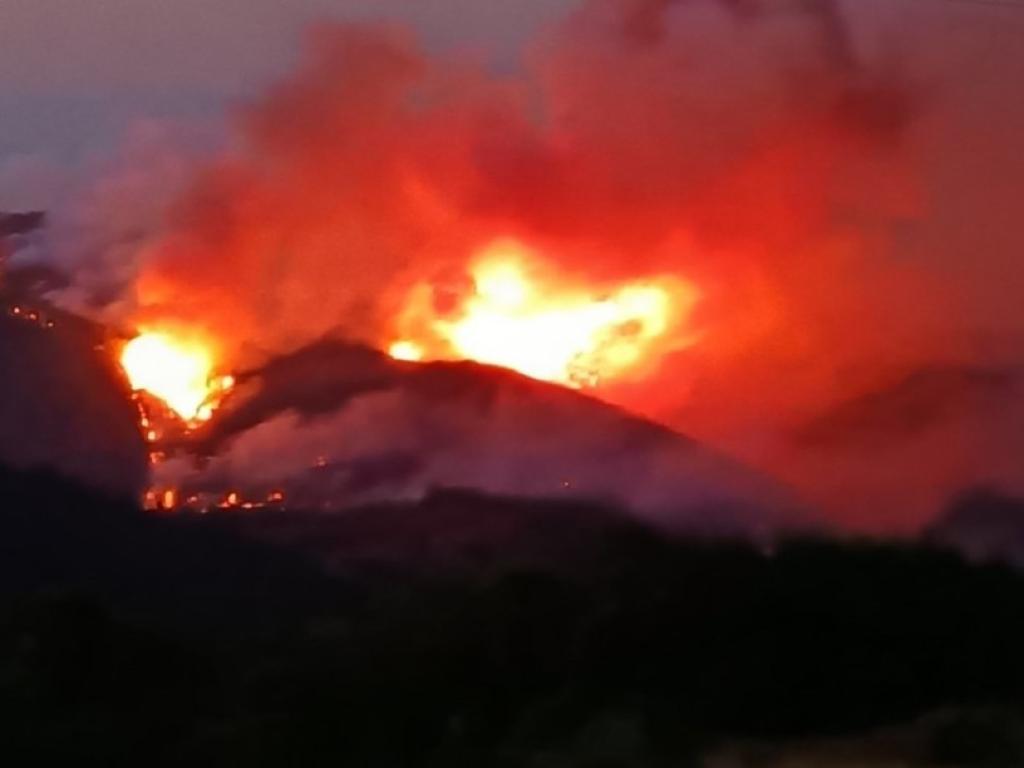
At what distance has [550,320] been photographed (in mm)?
1512

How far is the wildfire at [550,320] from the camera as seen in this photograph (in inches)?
59.0

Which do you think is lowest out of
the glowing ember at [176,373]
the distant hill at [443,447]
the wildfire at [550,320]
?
the distant hill at [443,447]

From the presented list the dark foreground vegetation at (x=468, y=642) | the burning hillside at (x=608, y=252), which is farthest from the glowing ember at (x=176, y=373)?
the dark foreground vegetation at (x=468, y=642)

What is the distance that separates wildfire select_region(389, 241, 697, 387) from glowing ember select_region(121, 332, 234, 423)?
0.24 meters

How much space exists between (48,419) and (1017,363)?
→ 1.07m

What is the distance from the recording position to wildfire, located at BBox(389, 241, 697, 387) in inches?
59.0

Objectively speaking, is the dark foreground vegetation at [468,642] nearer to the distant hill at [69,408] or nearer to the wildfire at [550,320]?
the distant hill at [69,408]

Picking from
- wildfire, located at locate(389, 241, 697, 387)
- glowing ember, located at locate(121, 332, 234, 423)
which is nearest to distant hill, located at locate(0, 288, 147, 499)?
glowing ember, located at locate(121, 332, 234, 423)

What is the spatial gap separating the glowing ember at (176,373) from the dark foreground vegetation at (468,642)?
124 mm

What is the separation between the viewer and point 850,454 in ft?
4.89

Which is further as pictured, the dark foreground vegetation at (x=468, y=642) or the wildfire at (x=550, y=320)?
the wildfire at (x=550, y=320)

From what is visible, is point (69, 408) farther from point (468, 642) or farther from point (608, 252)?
point (608, 252)

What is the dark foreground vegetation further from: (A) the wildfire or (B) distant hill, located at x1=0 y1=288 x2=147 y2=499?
(A) the wildfire

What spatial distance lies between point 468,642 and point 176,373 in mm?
428
